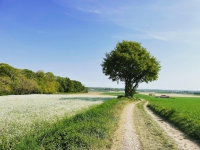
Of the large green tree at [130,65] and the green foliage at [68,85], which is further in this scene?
the green foliage at [68,85]

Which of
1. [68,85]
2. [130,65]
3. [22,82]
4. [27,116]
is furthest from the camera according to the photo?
[68,85]

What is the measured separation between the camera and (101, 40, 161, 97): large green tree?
55.8 meters

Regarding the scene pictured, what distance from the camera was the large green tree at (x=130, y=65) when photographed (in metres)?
55.8

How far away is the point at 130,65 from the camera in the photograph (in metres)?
56.8

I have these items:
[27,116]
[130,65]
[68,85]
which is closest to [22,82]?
[130,65]

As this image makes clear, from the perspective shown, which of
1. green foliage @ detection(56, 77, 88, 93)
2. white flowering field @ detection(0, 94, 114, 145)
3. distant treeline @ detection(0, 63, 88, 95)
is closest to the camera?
white flowering field @ detection(0, 94, 114, 145)

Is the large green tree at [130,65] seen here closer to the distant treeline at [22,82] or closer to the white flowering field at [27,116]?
the white flowering field at [27,116]

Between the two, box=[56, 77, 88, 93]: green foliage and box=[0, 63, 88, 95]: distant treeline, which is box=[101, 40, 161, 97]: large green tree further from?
box=[56, 77, 88, 93]: green foliage

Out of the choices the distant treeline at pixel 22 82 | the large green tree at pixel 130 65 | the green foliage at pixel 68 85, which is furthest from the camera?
the green foliage at pixel 68 85

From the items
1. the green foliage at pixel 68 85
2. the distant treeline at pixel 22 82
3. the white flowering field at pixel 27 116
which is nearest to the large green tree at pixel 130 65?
the white flowering field at pixel 27 116

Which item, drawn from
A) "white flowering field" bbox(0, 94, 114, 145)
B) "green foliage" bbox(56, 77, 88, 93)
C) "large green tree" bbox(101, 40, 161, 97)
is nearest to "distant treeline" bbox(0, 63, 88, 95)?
"green foliage" bbox(56, 77, 88, 93)

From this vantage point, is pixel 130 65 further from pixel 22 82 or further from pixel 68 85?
pixel 68 85

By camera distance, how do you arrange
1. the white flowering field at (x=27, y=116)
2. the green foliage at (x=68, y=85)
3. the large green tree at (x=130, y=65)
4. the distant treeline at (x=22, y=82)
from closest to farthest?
the white flowering field at (x=27, y=116), the large green tree at (x=130, y=65), the distant treeline at (x=22, y=82), the green foliage at (x=68, y=85)

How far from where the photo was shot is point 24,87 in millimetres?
88188
